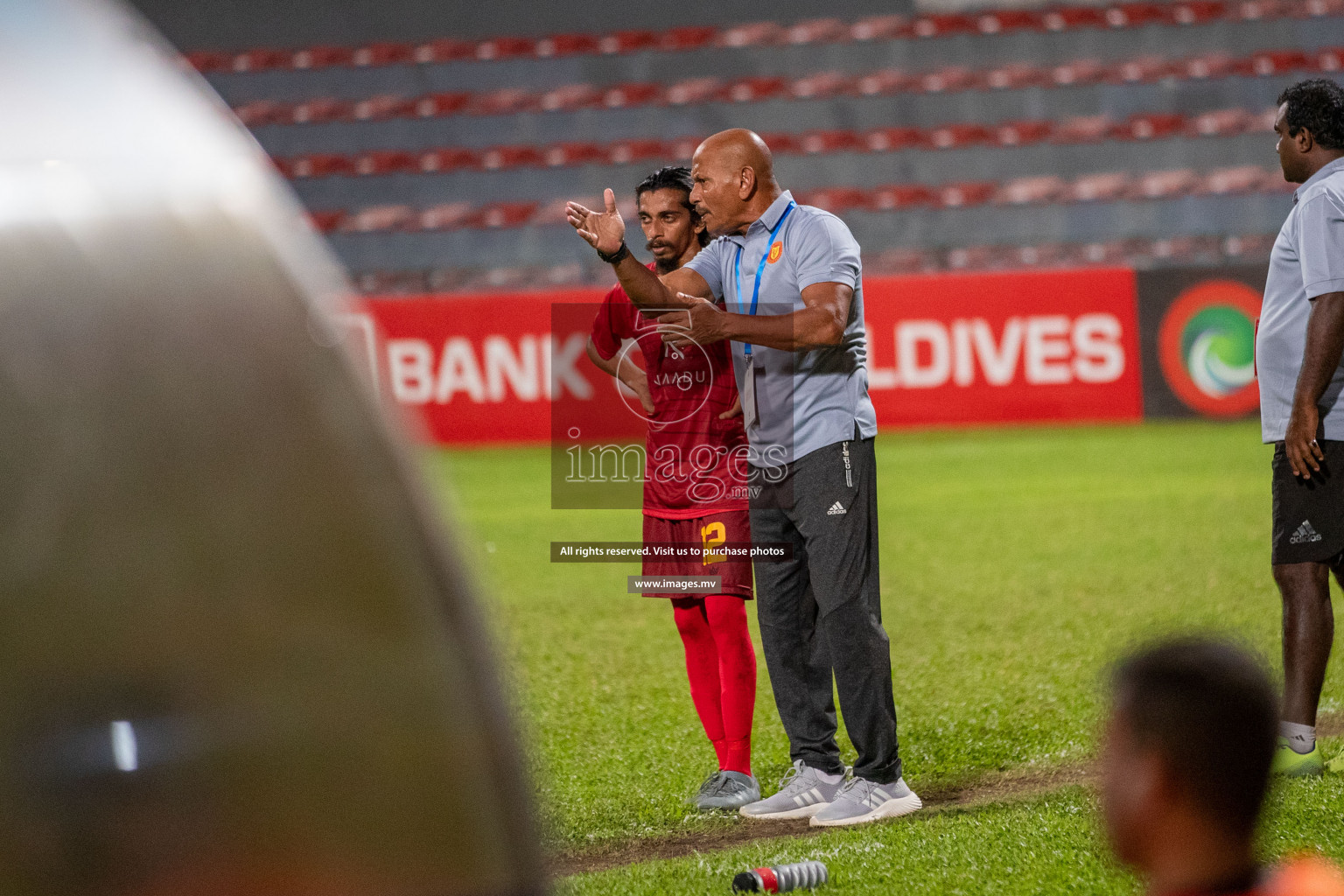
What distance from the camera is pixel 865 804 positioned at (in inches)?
147

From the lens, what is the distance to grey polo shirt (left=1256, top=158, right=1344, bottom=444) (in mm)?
3803

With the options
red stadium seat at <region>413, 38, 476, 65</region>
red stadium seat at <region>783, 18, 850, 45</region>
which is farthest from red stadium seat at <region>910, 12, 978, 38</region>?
red stadium seat at <region>413, 38, 476, 65</region>

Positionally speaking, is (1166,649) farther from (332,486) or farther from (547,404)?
(547,404)

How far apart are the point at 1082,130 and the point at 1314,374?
49.3 feet

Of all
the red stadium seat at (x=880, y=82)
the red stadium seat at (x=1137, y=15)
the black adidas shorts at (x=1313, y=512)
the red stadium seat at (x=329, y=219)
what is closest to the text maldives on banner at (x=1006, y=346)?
the red stadium seat at (x=880, y=82)

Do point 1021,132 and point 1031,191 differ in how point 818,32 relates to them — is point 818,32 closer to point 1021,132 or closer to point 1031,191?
point 1021,132

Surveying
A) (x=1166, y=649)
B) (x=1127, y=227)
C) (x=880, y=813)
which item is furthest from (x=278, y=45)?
(x=1166, y=649)

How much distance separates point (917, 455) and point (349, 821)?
12.2 meters

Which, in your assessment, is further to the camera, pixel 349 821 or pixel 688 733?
pixel 688 733

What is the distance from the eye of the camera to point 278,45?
749 inches

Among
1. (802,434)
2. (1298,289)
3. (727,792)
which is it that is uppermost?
(1298,289)

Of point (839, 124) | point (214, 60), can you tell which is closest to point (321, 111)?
point (214, 60)

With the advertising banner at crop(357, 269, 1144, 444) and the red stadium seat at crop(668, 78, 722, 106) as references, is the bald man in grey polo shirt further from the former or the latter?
the red stadium seat at crop(668, 78, 722, 106)

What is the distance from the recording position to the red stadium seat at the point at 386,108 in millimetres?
18797
